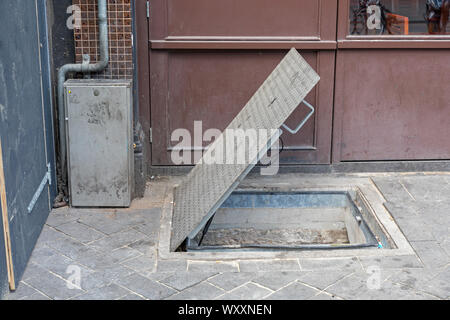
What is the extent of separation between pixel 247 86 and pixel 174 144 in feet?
3.34

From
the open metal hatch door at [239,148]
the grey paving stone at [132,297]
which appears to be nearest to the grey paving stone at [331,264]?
the open metal hatch door at [239,148]

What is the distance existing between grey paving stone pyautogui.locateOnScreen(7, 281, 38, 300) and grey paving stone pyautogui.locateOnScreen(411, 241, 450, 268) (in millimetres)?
3016

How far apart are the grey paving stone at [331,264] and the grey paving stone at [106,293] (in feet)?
4.63

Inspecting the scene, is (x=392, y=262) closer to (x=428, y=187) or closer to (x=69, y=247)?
(x=428, y=187)

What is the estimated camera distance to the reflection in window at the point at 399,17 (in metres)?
6.62

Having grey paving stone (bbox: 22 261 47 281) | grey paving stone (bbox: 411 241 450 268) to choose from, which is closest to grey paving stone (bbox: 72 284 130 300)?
grey paving stone (bbox: 22 261 47 281)

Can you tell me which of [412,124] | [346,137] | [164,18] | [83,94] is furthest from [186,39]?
[412,124]

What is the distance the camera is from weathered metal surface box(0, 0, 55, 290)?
4.46 meters

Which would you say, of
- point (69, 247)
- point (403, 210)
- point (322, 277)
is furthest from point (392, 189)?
point (69, 247)

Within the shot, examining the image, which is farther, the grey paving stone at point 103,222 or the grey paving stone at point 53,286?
the grey paving stone at point 103,222

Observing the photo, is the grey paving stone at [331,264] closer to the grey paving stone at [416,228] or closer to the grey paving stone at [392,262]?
the grey paving stone at [392,262]

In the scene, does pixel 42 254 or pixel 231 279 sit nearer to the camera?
pixel 231 279

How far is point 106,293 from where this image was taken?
14.8ft

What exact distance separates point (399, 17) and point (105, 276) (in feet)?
13.5
